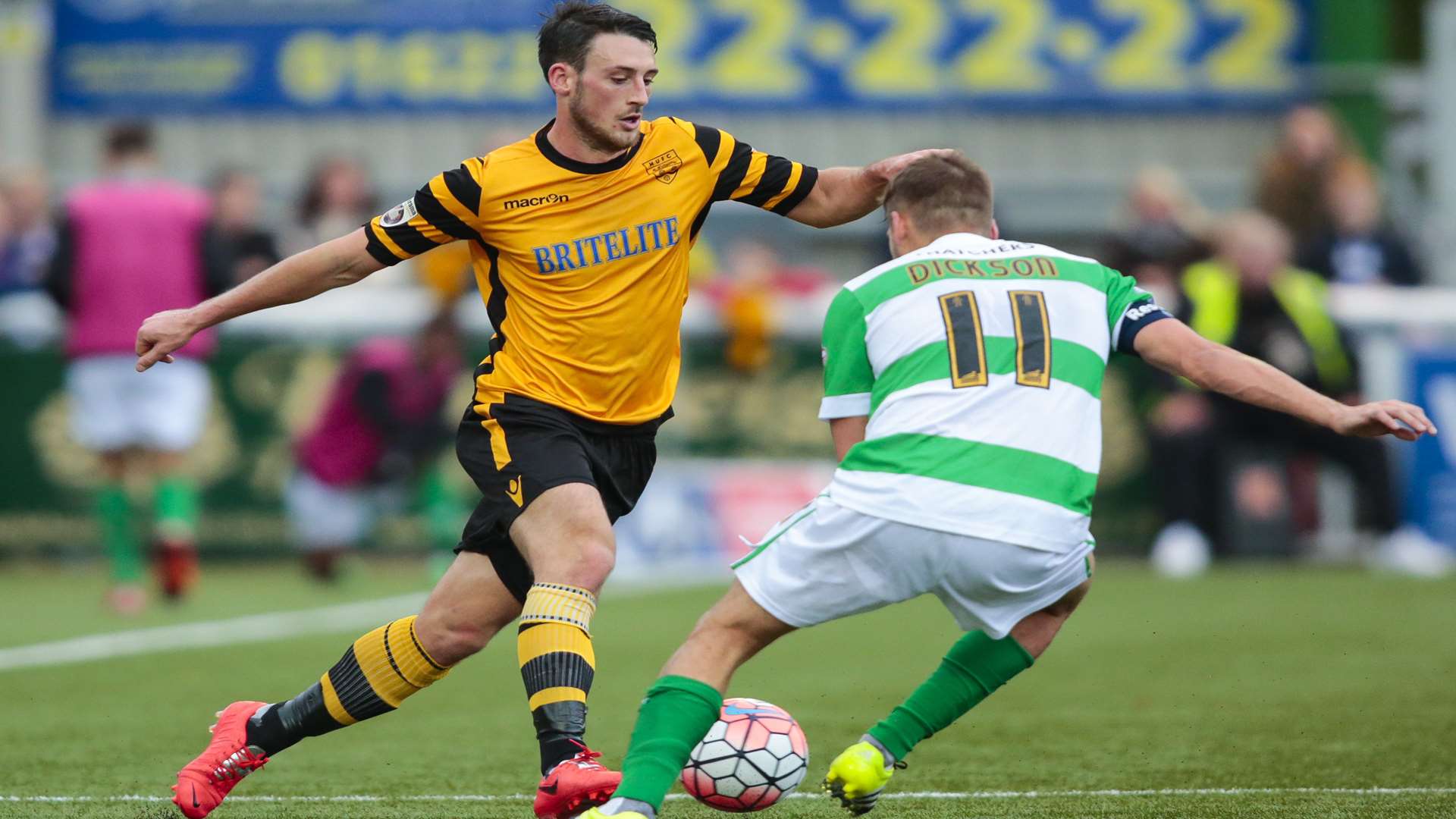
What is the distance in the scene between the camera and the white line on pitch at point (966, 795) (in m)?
5.75

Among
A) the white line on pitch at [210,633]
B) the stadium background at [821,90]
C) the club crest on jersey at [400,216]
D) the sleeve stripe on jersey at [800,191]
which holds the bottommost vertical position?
the white line on pitch at [210,633]

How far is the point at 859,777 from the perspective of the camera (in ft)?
16.8

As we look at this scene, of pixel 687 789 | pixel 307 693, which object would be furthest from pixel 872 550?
pixel 307 693

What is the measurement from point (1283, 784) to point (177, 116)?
49.2 feet

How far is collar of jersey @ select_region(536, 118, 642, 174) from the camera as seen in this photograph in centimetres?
557

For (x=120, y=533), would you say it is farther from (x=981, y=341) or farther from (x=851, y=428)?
(x=981, y=341)

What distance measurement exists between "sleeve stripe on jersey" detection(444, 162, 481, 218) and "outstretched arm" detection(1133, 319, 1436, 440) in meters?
1.71

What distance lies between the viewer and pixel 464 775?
20.6 ft

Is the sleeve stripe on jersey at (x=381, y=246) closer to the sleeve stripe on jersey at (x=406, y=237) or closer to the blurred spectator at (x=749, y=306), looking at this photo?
the sleeve stripe on jersey at (x=406, y=237)

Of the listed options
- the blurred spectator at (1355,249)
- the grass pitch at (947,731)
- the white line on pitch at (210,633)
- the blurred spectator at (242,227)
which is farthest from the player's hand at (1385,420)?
the blurred spectator at (1355,249)

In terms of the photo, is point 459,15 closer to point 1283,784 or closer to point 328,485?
point 328,485

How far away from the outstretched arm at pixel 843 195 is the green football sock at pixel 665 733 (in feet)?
5.26

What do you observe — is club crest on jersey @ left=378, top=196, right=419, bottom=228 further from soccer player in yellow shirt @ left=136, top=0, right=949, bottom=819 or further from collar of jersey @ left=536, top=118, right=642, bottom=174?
collar of jersey @ left=536, top=118, right=642, bottom=174

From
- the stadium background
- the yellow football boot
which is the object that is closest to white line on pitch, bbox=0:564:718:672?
the yellow football boot
